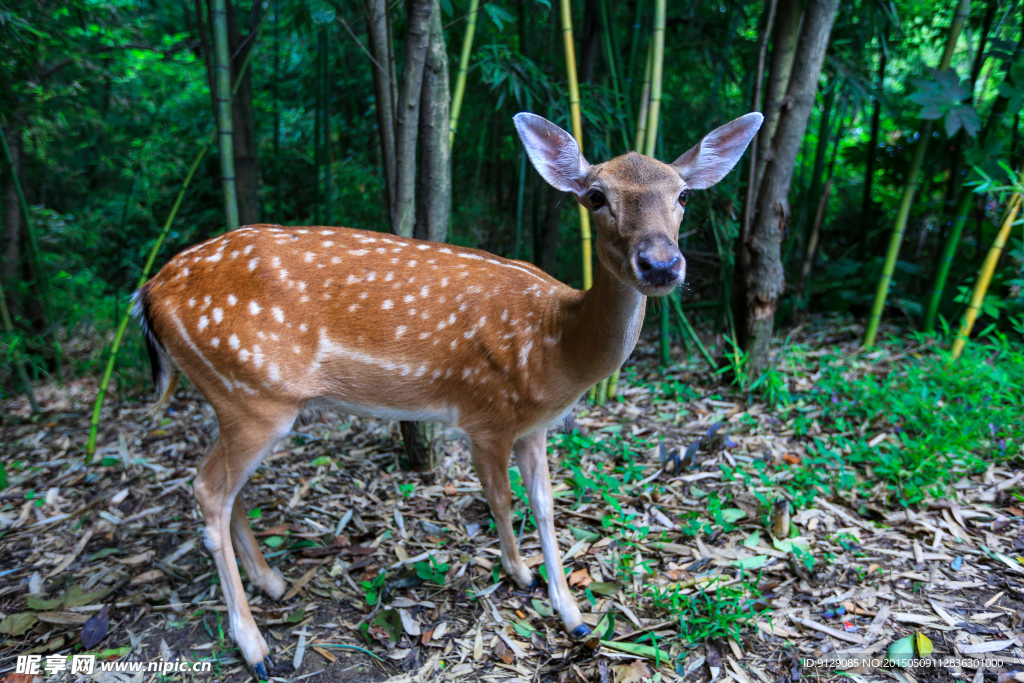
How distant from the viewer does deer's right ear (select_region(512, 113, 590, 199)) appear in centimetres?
215

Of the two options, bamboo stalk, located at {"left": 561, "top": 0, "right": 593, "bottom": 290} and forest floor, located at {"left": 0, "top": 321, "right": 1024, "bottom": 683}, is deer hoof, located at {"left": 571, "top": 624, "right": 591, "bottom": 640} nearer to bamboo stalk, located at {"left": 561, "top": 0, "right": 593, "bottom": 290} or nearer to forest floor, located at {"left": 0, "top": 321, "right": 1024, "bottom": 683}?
forest floor, located at {"left": 0, "top": 321, "right": 1024, "bottom": 683}

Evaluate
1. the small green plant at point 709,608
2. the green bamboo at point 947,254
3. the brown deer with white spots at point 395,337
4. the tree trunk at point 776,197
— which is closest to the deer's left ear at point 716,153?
the brown deer with white spots at point 395,337

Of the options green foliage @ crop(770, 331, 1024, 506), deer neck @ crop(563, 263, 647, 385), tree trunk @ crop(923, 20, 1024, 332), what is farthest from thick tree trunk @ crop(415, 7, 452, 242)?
tree trunk @ crop(923, 20, 1024, 332)

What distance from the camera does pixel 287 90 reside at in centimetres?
651

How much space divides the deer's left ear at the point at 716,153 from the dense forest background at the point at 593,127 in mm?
905

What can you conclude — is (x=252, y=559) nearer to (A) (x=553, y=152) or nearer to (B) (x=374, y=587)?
(B) (x=374, y=587)

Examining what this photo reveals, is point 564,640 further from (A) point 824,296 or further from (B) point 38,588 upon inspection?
(A) point 824,296

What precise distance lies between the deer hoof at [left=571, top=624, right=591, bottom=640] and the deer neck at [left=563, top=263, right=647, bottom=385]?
969 millimetres

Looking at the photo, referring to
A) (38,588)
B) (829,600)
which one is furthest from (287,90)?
(829,600)

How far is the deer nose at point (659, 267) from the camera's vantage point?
1.79m

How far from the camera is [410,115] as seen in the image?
2.91 m

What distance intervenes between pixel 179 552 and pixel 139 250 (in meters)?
4.87

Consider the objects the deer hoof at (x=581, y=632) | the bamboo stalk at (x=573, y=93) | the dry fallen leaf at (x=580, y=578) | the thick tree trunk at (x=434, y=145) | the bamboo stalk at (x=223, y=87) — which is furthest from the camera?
the bamboo stalk at (x=573, y=93)

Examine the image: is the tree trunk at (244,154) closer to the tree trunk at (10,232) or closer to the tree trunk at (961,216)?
the tree trunk at (10,232)
